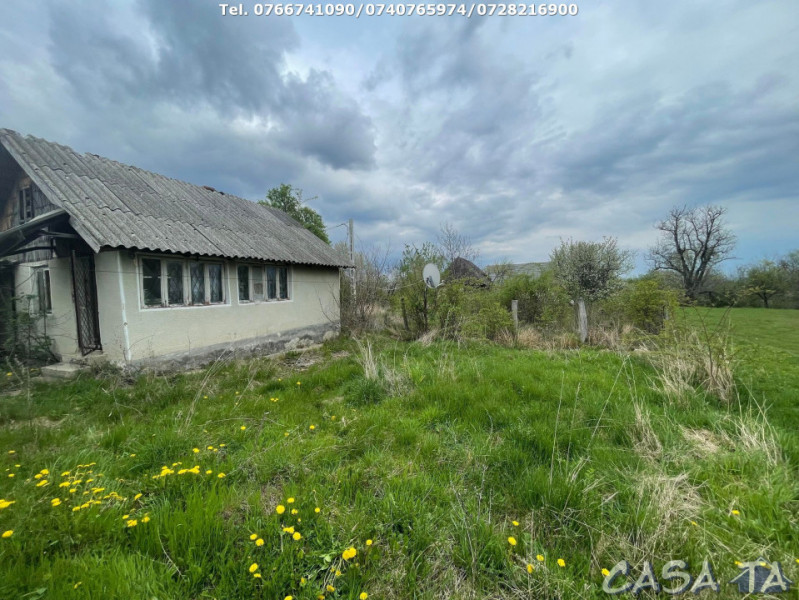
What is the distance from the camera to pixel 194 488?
8.13 feet

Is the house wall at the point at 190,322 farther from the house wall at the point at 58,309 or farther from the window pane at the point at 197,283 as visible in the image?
the house wall at the point at 58,309

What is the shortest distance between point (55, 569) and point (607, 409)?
5.46 m

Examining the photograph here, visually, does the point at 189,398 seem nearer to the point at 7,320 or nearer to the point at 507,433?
the point at 507,433

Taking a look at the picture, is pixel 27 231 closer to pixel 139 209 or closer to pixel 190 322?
pixel 139 209

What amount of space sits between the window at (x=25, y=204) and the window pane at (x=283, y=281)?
20.1 feet

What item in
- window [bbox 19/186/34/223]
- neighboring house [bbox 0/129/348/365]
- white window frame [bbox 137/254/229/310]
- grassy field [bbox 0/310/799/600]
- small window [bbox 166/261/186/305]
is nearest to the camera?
grassy field [bbox 0/310/799/600]

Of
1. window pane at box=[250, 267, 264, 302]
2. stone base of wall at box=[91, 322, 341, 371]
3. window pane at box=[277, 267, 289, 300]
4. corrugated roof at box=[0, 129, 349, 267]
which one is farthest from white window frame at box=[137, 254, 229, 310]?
window pane at box=[277, 267, 289, 300]

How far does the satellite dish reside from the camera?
10195 millimetres

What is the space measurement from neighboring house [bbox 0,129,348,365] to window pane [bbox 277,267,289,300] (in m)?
0.33

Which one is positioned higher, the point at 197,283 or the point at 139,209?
the point at 139,209

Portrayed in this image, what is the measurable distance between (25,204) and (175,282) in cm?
455

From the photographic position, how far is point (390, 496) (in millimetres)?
2477

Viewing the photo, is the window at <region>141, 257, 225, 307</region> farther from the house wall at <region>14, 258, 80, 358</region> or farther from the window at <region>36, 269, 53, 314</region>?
the window at <region>36, 269, 53, 314</region>

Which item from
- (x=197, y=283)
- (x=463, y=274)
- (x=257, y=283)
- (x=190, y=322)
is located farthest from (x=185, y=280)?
(x=463, y=274)
